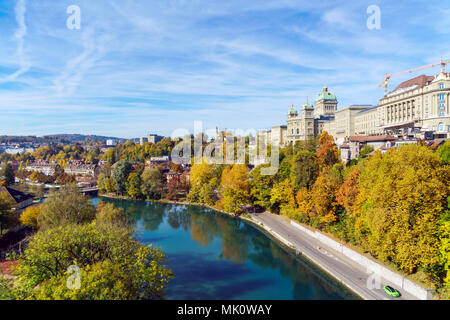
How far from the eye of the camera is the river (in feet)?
36.0

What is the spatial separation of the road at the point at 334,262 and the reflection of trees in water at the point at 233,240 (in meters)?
2.06

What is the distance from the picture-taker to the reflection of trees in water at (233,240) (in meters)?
15.0

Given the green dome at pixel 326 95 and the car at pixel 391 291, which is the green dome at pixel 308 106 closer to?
the green dome at pixel 326 95

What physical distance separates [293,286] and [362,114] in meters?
31.3

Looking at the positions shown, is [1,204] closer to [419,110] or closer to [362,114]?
[419,110]

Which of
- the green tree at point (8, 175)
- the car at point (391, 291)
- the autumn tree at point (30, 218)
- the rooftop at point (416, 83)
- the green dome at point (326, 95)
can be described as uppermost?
the green dome at point (326, 95)

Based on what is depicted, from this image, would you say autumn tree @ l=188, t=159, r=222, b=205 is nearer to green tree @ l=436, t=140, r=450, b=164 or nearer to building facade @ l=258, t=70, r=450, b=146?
building facade @ l=258, t=70, r=450, b=146

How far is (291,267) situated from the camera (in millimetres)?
13445

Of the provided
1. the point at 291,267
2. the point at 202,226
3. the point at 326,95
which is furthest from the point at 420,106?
the point at 326,95

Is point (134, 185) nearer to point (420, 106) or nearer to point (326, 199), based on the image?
point (326, 199)

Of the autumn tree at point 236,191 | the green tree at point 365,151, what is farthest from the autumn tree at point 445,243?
the autumn tree at point 236,191

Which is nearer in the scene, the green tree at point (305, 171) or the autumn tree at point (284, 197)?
the green tree at point (305, 171)

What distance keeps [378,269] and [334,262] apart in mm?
1851

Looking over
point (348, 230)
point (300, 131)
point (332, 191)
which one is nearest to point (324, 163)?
point (332, 191)
